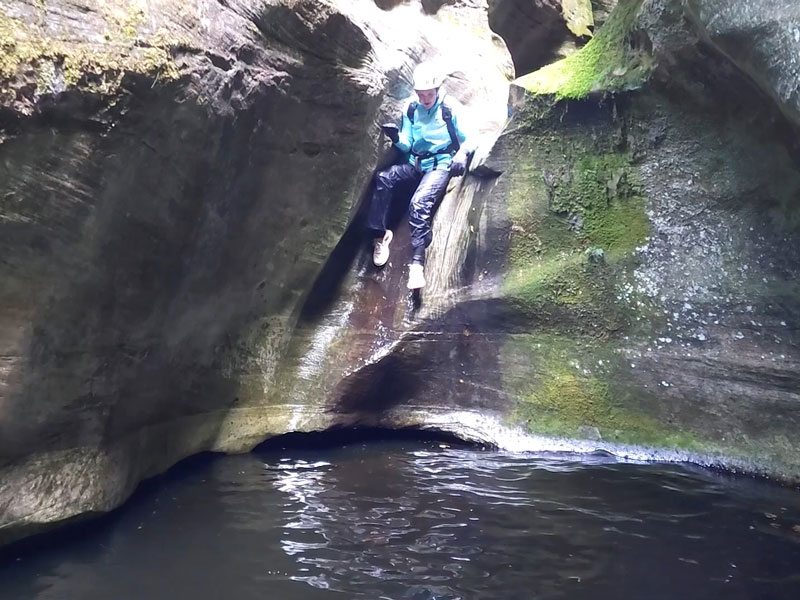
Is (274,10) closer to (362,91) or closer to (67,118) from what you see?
(362,91)

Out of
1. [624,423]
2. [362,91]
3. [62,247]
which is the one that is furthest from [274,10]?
[624,423]

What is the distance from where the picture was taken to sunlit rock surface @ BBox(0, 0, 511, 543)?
3.91m

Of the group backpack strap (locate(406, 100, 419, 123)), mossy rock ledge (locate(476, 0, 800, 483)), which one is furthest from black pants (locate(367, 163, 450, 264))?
mossy rock ledge (locate(476, 0, 800, 483))

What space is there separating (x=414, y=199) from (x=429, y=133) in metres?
0.74

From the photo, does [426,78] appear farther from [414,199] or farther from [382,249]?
[382,249]

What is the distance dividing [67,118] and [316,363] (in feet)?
11.7

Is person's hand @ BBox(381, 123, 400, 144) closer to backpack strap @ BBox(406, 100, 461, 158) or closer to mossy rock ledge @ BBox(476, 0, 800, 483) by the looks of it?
backpack strap @ BBox(406, 100, 461, 158)

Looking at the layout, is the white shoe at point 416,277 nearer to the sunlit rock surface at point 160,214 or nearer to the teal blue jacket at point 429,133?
the sunlit rock surface at point 160,214

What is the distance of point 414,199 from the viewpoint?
6.82 m

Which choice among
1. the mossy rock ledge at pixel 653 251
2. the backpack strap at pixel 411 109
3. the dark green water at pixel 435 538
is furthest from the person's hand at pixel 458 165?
the dark green water at pixel 435 538

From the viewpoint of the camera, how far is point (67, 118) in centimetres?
386

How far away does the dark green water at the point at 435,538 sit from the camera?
3.65m

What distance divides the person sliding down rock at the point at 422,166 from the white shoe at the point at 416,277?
0.09 metres

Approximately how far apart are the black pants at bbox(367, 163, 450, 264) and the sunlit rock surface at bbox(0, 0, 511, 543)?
0.38 m
